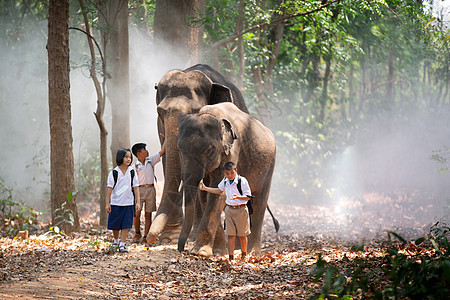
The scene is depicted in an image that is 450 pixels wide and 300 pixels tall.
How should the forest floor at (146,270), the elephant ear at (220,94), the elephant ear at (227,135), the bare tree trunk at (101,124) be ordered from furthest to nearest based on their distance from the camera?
the bare tree trunk at (101,124) < the elephant ear at (220,94) < the elephant ear at (227,135) < the forest floor at (146,270)

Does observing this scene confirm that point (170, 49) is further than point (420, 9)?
No

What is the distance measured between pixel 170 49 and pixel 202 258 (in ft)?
20.7

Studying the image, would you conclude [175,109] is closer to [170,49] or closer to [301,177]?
[170,49]

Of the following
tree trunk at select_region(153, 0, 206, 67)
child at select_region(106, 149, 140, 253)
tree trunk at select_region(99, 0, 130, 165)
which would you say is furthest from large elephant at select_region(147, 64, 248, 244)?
tree trunk at select_region(153, 0, 206, 67)

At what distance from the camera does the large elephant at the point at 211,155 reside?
7.45 metres

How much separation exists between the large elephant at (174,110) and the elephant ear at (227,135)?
116cm

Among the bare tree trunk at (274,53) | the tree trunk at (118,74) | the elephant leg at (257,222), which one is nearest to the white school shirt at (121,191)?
the elephant leg at (257,222)

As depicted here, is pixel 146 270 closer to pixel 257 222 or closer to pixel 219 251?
pixel 219 251

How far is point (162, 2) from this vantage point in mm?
12289

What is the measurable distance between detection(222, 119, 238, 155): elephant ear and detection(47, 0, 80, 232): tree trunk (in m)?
3.17

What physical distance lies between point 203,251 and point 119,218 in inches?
52.9

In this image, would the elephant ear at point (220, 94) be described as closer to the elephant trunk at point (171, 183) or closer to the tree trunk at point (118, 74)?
the elephant trunk at point (171, 183)

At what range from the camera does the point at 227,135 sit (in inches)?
305

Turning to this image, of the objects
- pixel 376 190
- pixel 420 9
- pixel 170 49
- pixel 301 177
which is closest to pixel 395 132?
pixel 376 190
